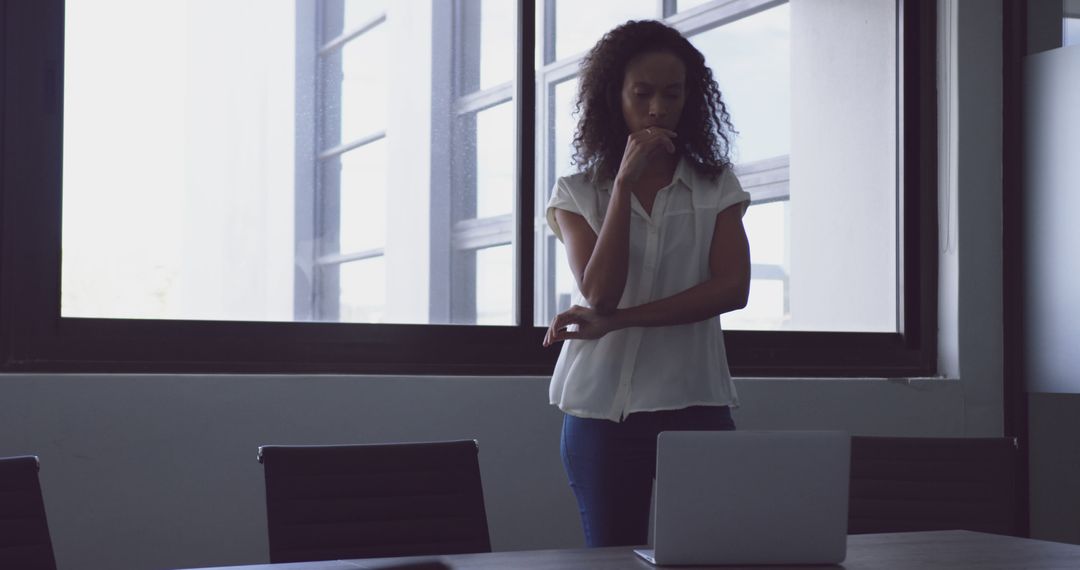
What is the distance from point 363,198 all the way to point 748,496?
6.39 ft

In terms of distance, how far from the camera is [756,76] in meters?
3.86

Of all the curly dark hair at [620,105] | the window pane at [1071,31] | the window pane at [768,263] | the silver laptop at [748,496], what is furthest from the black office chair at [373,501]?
the window pane at [1071,31]

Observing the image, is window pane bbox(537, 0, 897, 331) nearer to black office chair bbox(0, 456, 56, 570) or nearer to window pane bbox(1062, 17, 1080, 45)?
window pane bbox(1062, 17, 1080, 45)

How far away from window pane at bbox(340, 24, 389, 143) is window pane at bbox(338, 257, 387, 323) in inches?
14.9

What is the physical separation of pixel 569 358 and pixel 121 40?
1.63 metres

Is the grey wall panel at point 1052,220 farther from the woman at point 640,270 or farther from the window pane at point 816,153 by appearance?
the woman at point 640,270

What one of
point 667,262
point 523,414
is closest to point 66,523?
point 523,414

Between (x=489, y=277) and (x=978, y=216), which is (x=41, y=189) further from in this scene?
(x=978, y=216)

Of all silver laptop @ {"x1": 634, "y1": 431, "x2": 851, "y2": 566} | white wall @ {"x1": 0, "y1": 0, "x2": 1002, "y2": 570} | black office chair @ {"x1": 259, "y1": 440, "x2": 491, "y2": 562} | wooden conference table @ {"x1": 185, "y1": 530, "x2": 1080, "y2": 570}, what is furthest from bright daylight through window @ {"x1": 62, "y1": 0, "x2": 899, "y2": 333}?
silver laptop @ {"x1": 634, "y1": 431, "x2": 851, "y2": 566}

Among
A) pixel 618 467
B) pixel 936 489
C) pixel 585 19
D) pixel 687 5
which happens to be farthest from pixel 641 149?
pixel 687 5

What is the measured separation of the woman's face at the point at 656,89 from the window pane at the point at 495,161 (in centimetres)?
116

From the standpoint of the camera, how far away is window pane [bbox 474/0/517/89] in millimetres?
3410

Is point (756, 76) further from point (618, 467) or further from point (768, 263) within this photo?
point (618, 467)

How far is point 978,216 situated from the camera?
3.87 metres
